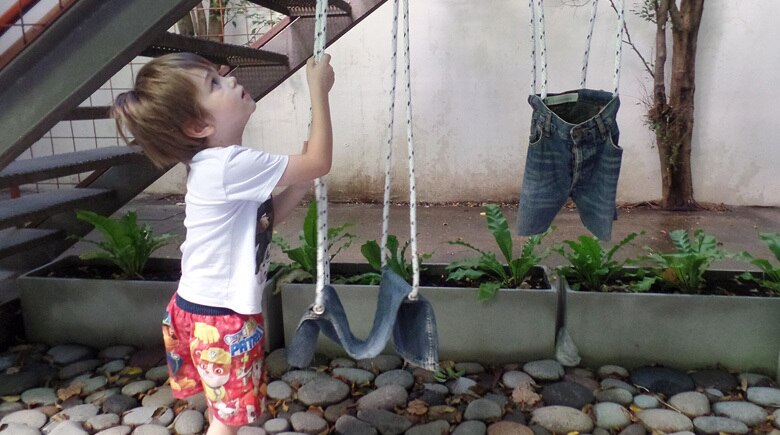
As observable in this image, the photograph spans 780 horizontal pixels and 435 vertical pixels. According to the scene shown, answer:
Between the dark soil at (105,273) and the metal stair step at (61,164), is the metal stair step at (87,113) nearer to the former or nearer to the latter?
the metal stair step at (61,164)

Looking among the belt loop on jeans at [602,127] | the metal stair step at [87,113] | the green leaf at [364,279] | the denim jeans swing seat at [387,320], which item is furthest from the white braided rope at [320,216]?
the metal stair step at [87,113]

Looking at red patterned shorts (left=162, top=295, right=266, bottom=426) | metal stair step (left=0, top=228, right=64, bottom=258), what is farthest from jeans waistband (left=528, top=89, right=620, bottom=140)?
metal stair step (left=0, top=228, right=64, bottom=258)

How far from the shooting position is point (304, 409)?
222 centimetres

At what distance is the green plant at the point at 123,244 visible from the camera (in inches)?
106

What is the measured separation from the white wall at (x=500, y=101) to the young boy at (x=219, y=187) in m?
3.83

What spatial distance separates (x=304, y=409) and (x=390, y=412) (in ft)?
1.03

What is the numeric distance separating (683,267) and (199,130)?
1881 millimetres

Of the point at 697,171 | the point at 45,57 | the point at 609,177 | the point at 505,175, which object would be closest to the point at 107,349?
the point at 45,57

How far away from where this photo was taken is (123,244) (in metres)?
2.71

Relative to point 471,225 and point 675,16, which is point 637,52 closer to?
point 675,16

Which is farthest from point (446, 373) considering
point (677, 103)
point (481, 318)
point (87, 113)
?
point (677, 103)

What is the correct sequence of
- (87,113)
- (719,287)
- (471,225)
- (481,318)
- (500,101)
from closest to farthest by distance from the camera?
(481,318) < (719,287) < (87,113) < (471,225) < (500,101)

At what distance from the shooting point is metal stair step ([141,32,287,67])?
7.98ft

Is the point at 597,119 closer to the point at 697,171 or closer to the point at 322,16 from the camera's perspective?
the point at 322,16
